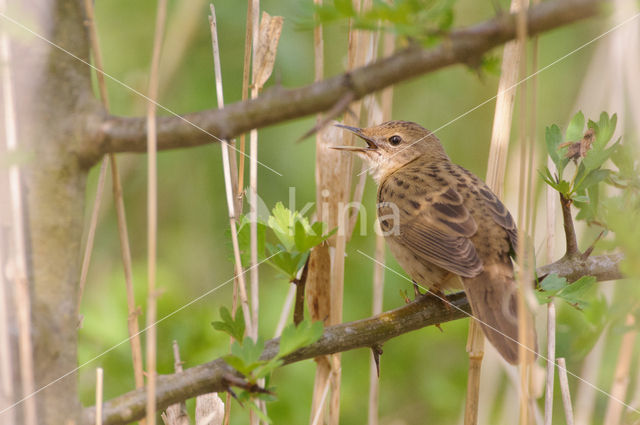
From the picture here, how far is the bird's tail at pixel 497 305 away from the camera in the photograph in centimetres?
233

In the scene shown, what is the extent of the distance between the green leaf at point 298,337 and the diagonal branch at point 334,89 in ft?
2.09

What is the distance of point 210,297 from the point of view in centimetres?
428

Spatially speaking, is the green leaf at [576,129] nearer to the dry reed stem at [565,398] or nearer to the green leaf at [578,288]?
the green leaf at [578,288]

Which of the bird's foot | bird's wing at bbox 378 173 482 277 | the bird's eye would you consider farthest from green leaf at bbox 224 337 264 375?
the bird's eye

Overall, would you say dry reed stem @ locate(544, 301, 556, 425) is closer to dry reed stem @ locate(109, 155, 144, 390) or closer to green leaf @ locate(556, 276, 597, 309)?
green leaf @ locate(556, 276, 597, 309)

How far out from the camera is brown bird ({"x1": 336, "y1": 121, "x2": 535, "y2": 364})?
258 cm

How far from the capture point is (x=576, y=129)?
2.31m

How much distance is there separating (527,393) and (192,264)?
9.64ft

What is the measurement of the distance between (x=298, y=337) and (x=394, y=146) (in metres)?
2.28

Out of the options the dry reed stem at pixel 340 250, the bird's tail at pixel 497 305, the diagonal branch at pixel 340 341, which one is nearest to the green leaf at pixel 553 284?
the bird's tail at pixel 497 305

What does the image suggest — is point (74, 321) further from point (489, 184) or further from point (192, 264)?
point (192, 264)

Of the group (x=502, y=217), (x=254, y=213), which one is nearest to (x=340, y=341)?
(x=254, y=213)

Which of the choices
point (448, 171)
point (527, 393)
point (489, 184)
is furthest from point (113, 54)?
point (527, 393)

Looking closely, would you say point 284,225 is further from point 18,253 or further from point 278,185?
point 278,185
